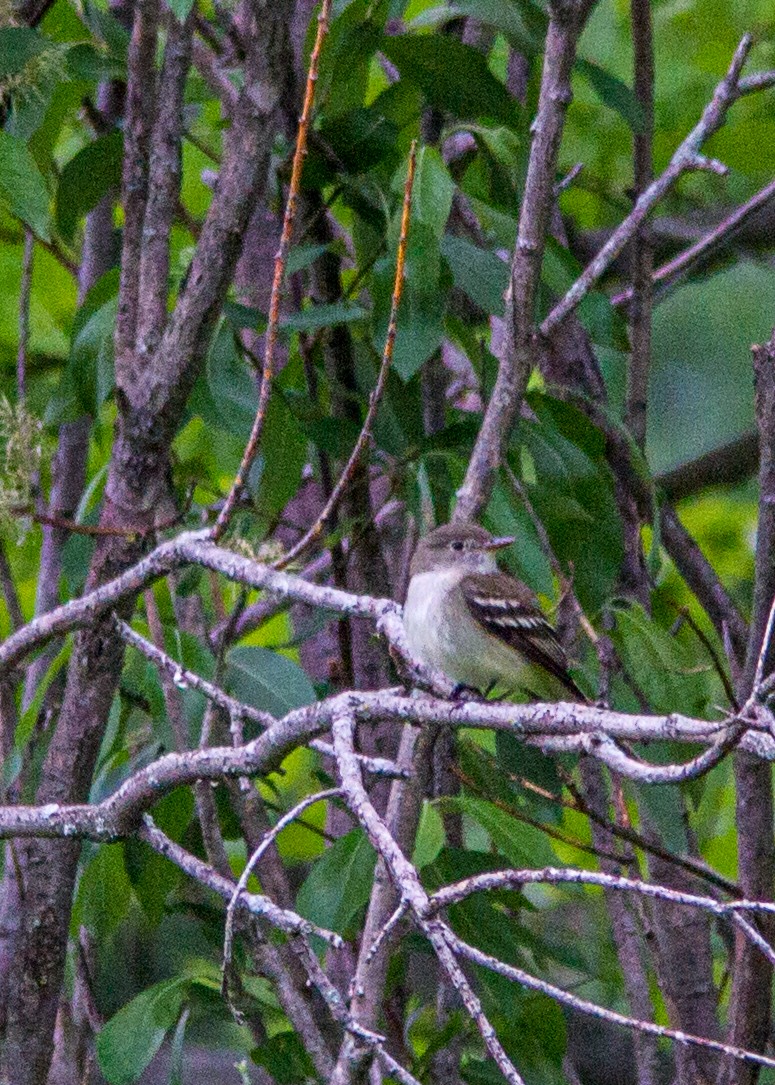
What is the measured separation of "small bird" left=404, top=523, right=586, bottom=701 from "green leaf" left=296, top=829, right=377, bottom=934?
985mm

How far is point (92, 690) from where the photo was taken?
4.04 m

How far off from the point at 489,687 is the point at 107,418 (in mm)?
2103

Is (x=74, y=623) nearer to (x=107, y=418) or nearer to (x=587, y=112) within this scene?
(x=107, y=418)

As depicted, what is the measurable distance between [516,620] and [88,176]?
1965mm

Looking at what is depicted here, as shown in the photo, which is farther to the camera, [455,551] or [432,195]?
[455,551]

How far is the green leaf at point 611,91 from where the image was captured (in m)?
4.22

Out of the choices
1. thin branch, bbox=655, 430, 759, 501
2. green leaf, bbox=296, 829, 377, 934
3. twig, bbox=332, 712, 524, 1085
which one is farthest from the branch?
thin branch, bbox=655, 430, 759, 501

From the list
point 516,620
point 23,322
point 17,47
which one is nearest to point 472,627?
point 516,620

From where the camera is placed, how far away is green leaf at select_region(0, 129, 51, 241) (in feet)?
12.1

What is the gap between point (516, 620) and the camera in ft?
15.7

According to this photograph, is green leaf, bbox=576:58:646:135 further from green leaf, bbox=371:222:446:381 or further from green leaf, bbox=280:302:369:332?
green leaf, bbox=280:302:369:332

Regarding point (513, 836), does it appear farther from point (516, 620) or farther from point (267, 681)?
point (516, 620)

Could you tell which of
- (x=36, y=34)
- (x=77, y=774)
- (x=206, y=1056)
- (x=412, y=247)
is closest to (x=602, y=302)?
(x=412, y=247)

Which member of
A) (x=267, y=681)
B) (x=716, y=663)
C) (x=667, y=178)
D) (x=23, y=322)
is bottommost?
(x=716, y=663)
